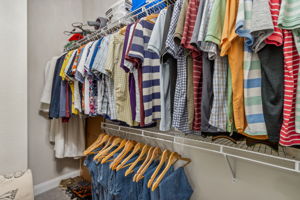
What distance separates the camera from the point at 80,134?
7.46 ft

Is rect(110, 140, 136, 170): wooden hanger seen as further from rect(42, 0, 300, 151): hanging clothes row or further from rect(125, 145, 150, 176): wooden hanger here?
rect(42, 0, 300, 151): hanging clothes row

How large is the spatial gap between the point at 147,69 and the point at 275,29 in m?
0.60

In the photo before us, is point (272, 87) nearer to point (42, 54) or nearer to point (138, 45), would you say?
point (138, 45)

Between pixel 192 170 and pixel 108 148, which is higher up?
pixel 108 148

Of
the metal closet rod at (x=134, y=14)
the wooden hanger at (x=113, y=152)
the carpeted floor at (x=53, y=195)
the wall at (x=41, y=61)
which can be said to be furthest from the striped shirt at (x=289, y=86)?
the wall at (x=41, y=61)

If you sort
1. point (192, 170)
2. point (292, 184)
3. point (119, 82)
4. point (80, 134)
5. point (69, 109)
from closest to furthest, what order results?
1. point (292, 184)
2. point (119, 82)
3. point (192, 170)
4. point (69, 109)
5. point (80, 134)

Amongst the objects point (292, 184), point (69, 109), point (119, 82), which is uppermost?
point (119, 82)

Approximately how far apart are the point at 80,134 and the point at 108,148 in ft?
3.03

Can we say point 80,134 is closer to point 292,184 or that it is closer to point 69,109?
point 69,109

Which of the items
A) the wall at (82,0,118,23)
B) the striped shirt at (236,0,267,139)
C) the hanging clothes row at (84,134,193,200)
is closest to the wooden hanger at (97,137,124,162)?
the hanging clothes row at (84,134,193,200)

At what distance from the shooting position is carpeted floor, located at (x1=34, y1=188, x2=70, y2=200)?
205 cm

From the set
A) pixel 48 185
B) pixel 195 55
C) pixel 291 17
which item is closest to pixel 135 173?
A: pixel 195 55

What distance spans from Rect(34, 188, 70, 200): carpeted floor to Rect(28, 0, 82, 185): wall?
0.16m

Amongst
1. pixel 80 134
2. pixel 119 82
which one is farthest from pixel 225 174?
pixel 80 134
